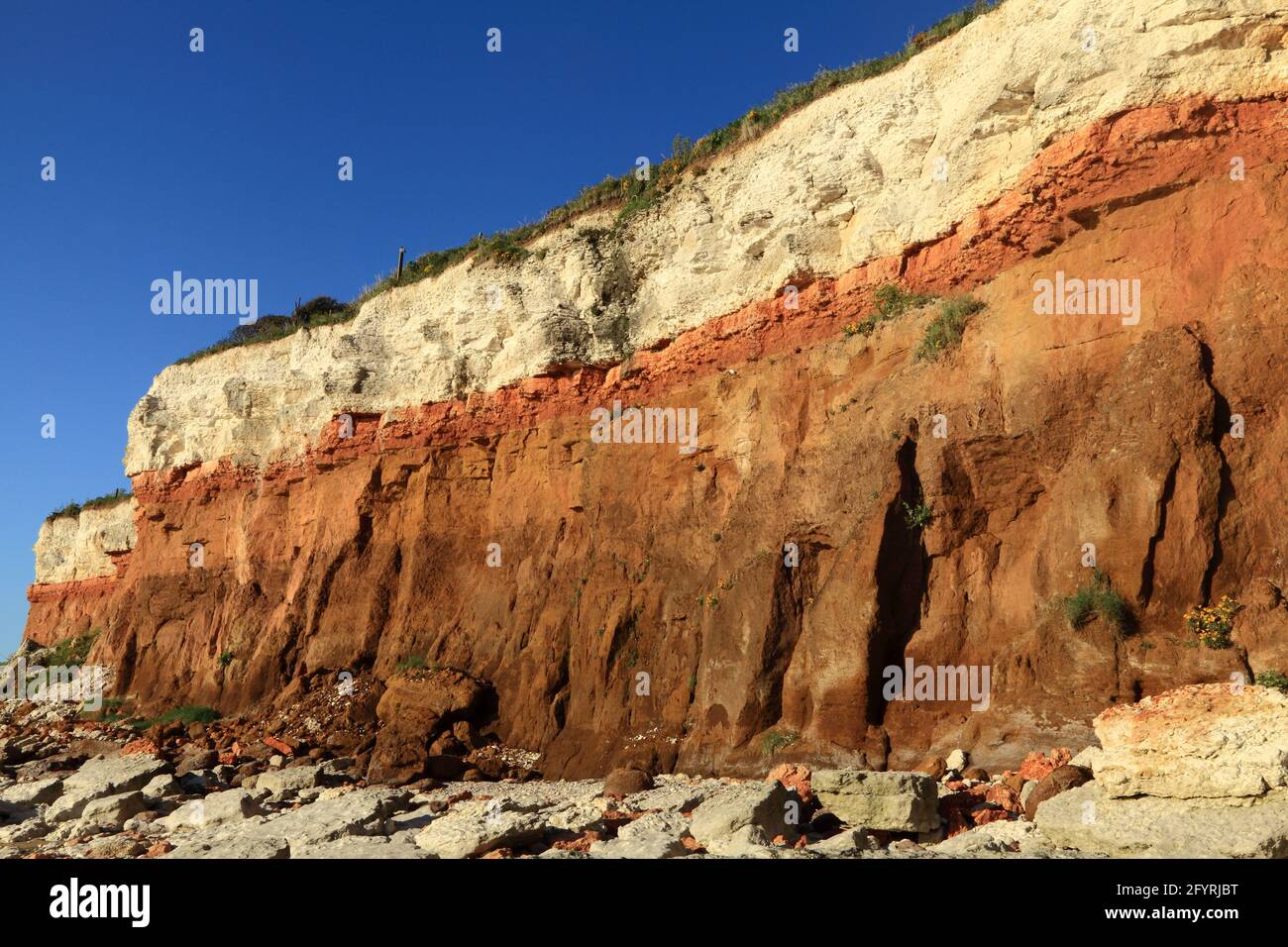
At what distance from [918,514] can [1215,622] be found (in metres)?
4.30

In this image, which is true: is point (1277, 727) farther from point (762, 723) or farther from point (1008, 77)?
point (1008, 77)

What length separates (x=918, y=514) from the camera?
46.3 ft

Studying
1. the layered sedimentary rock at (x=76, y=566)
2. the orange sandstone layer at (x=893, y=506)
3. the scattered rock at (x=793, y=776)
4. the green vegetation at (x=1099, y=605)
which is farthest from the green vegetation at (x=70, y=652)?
the green vegetation at (x=1099, y=605)

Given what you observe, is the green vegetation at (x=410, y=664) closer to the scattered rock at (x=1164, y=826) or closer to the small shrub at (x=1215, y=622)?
the scattered rock at (x=1164, y=826)

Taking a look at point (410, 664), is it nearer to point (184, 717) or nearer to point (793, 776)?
point (184, 717)

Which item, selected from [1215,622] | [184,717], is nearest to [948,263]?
[1215,622]

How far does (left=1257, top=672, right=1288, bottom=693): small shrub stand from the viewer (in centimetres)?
998

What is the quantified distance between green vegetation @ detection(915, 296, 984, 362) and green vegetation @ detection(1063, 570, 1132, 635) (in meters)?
4.59

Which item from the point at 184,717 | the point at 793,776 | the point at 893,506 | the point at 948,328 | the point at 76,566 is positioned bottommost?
the point at 184,717

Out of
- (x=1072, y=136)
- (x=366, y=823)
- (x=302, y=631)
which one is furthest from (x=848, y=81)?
(x=302, y=631)

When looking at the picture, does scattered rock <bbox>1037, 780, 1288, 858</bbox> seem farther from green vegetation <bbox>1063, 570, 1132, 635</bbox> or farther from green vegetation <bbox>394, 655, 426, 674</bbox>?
green vegetation <bbox>394, 655, 426, 674</bbox>

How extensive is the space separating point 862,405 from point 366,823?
10090mm

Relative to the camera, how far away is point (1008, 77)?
14734 mm

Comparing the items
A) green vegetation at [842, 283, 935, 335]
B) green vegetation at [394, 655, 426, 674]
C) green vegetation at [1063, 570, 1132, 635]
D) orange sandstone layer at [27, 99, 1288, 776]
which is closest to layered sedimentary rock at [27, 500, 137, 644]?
orange sandstone layer at [27, 99, 1288, 776]
